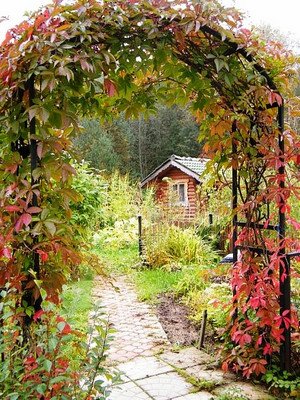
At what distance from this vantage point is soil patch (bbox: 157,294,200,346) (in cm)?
382

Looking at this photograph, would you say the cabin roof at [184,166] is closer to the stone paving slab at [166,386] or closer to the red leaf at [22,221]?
the stone paving slab at [166,386]

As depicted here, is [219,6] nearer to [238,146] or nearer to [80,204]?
[238,146]

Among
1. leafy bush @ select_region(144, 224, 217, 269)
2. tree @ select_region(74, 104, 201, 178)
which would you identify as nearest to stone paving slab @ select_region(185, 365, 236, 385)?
leafy bush @ select_region(144, 224, 217, 269)

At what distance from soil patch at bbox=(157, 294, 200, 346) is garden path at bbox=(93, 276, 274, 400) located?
0.09 meters

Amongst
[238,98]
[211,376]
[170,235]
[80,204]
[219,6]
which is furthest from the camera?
[170,235]

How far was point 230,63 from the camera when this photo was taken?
8.36ft

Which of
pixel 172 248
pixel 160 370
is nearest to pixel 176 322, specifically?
pixel 160 370

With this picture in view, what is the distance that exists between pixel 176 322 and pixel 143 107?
2275 millimetres

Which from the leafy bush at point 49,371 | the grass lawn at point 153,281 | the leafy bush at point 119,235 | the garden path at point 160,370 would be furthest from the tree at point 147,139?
the leafy bush at point 49,371

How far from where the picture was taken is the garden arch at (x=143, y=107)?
196 cm

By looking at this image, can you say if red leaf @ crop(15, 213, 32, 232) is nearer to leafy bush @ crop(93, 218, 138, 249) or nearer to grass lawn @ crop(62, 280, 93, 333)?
grass lawn @ crop(62, 280, 93, 333)

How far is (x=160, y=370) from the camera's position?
3.10 metres

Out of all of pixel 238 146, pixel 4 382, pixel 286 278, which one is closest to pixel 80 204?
pixel 238 146

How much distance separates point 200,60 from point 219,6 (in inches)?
12.2
